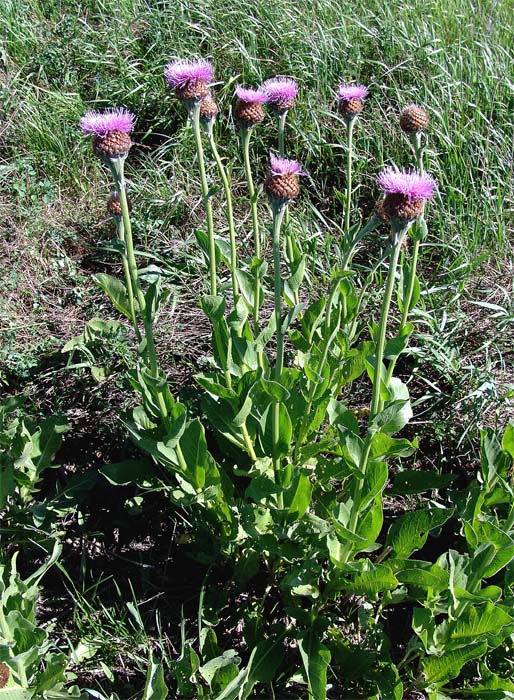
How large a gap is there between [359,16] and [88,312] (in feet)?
9.07

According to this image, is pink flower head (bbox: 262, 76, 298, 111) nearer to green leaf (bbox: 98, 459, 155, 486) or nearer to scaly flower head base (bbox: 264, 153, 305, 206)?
scaly flower head base (bbox: 264, 153, 305, 206)

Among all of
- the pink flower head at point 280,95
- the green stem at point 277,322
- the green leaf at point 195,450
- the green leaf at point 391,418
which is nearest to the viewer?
the green leaf at point 391,418

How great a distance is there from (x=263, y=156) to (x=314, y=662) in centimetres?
289

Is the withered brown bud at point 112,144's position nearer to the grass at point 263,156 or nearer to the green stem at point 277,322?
the green stem at point 277,322

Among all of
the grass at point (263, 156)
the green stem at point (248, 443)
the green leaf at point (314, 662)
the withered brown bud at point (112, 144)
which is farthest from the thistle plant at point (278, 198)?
the grass at point (263, 156)

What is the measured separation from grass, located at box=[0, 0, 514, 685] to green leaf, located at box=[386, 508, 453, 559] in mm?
735

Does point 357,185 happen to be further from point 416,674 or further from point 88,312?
point 416,674

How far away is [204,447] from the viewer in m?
2.12

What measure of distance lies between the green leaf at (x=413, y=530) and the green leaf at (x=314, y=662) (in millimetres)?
340

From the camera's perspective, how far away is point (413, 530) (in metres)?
2.08

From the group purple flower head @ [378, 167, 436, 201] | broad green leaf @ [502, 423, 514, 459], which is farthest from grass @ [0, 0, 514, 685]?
purple flower head @ [378, 167, 436, 201]

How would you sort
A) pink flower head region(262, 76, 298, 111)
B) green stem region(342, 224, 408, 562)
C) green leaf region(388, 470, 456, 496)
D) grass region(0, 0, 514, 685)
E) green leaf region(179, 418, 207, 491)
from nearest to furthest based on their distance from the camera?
green stem region(342, 224, 408, 562), green leaf region(179, 418, 207, 491), green leaf region(388, 470, 456, 496), pink flower head region(262, 76, 298, 111), grass region(0, 0, 514, 685)

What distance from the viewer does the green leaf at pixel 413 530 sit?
205 centimetres

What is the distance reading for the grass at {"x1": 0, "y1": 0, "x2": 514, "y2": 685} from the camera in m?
3.21
